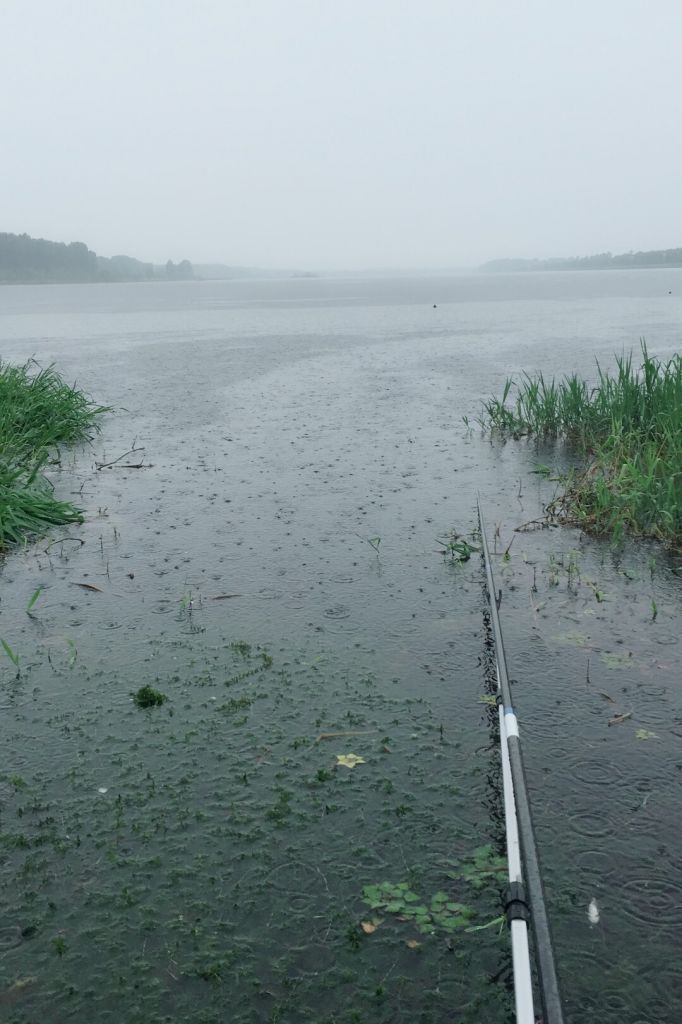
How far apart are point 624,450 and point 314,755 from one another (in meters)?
8.46

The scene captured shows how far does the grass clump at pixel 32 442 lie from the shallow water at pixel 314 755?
0.52 metres

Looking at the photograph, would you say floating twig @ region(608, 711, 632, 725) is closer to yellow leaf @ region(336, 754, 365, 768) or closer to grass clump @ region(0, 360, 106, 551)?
yellow leaf @ region(336, 754, 365, 768)

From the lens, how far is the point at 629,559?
9.90m

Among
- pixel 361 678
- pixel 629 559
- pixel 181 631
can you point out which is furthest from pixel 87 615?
pixel 629 559

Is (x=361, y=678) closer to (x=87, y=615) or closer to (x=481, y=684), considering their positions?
(x=481, y=684)

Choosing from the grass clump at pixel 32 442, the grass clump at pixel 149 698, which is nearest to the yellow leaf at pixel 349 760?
the grass clump at pixel 149 698

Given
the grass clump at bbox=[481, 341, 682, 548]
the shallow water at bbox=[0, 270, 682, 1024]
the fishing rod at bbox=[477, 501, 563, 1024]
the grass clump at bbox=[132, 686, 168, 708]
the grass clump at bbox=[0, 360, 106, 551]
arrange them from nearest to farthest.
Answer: the fishing rod at bbox=[477, 501, 563, 1024] < the shallow water at bbox=[0, 270, 682, 1024] < the grass clump at bbox=[132, 686, 168, 708] < the grass clump at bbox=[481, 341, 682, 548] < the grass clump at bbox=[0, 360, 106, 551]

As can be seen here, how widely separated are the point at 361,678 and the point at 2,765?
289cm

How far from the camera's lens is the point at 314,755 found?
19.5 ft

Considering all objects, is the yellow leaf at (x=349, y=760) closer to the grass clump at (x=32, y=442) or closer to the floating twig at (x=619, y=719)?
the floating twig at (x=619, y=719)

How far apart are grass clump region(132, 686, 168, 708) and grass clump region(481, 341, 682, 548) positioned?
6.27m

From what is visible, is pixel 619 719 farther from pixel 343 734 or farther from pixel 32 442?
pixel 32 442

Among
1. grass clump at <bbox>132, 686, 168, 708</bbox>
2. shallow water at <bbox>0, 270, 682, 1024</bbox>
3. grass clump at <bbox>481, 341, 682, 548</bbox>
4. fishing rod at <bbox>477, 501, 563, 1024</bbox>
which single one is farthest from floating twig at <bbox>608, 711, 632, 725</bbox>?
grass clump at <bbox>481, 341, 682, 548</bbox>

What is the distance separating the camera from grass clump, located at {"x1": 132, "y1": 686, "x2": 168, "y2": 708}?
6.62 meters
